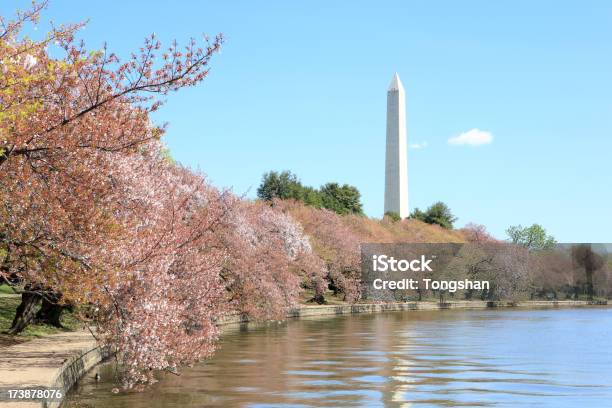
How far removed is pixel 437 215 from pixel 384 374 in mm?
116599

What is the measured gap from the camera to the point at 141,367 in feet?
76.7

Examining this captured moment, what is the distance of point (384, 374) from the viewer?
29.0m

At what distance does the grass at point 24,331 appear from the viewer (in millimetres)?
31922

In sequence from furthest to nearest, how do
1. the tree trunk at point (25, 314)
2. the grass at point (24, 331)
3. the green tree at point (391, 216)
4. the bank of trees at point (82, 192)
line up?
the green tree at point (391, 216), the tree trunk at point (25, 314), the grass at point (24, 331), the bank of trees at point (82, 192)

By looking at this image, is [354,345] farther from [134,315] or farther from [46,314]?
[134,315]

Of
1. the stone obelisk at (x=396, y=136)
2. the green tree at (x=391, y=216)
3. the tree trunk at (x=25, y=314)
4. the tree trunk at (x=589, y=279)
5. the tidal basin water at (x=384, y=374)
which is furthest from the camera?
the tree trunk at (x=589, y=279)

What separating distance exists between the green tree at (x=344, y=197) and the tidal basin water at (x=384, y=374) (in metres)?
71.9

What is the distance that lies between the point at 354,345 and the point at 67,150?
24.1 metres

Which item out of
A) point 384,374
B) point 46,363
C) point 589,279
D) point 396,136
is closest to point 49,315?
point 46,363

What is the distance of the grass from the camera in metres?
31.9

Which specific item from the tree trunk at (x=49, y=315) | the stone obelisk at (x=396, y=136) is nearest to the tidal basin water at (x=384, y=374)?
the tree trunk at (x=49, y=315)

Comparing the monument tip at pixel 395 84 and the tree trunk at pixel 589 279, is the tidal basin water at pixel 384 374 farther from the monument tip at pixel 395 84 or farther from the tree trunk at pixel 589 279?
the tree trunk at pixel 589 279

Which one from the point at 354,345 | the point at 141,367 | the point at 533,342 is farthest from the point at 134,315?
the point at 533,342

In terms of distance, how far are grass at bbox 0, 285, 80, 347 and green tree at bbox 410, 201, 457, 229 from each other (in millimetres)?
102696
